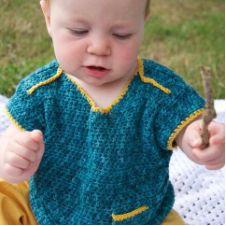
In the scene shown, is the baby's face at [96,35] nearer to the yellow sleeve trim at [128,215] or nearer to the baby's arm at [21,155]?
the baby's arm at [21,155]

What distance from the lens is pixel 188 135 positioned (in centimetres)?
96

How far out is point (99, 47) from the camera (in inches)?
35.1

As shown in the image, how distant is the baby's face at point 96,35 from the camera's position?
2.85 ft

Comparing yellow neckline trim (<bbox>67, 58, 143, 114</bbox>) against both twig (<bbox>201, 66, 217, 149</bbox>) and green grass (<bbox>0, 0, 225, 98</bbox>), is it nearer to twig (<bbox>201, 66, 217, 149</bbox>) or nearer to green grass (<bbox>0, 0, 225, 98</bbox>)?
twig (<bbox>201, 66, 217, 149</bbox>)

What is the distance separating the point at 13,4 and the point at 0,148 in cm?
76

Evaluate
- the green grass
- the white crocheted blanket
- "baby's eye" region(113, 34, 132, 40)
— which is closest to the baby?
"baby's eye" region(113, 34, 132, 40)

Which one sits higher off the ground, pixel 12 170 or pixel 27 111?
pixel 27 111

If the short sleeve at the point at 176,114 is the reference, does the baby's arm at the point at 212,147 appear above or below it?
below

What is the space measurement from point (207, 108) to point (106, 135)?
1.28 feet

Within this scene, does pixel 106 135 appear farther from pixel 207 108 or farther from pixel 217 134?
pixel 207 108

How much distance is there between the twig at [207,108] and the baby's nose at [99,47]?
268mm

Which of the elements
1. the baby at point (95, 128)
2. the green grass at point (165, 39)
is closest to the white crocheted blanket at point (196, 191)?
the green grass at point (165, 39)

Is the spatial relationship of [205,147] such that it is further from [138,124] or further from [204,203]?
[204,203]

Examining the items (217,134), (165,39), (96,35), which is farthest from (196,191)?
(165,39)
